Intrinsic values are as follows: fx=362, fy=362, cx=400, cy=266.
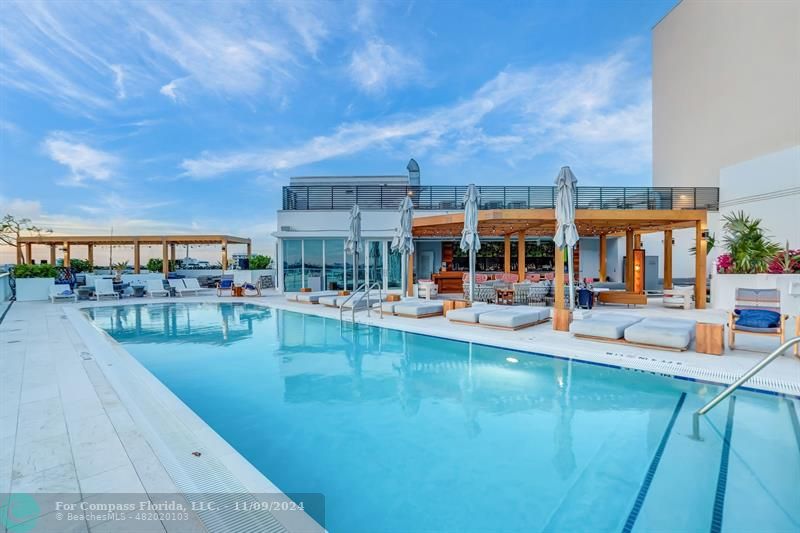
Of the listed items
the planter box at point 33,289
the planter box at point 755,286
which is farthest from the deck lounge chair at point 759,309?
the planter box at point 33,289

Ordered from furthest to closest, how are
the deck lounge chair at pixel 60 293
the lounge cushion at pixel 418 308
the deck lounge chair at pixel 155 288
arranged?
the deck lounge chair at pixel 155 288 → the deck lounge chair at pixel 60 293 → the lounge cushion at pixel 418 308

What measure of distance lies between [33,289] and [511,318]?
66.2ft

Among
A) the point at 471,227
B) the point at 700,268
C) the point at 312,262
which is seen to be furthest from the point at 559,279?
the point at 312,262

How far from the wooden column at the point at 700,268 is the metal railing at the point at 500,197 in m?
4.97

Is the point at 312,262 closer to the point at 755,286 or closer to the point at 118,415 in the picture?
the point at 118,415

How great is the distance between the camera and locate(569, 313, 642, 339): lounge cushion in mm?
6664

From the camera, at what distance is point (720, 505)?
102 inches

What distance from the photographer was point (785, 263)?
30.4 feet

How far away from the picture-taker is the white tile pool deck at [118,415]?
2480mm

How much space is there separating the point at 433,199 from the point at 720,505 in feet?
55.7

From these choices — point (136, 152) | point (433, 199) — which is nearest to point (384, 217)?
point (433, 199)

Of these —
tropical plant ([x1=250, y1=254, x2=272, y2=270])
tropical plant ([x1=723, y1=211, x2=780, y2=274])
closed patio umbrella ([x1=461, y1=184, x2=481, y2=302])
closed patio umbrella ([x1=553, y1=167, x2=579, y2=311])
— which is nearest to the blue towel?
closed patio umbrella ([x1=553, y1=167, x2=579, y2=311])

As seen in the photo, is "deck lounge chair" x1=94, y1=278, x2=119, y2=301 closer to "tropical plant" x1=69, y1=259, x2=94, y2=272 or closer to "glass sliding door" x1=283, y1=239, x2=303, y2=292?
"glass sliding door" x1=283, y1=239, x2=303, y2=292

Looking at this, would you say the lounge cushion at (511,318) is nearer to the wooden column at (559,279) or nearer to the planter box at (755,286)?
the wooden column at (559,279)
